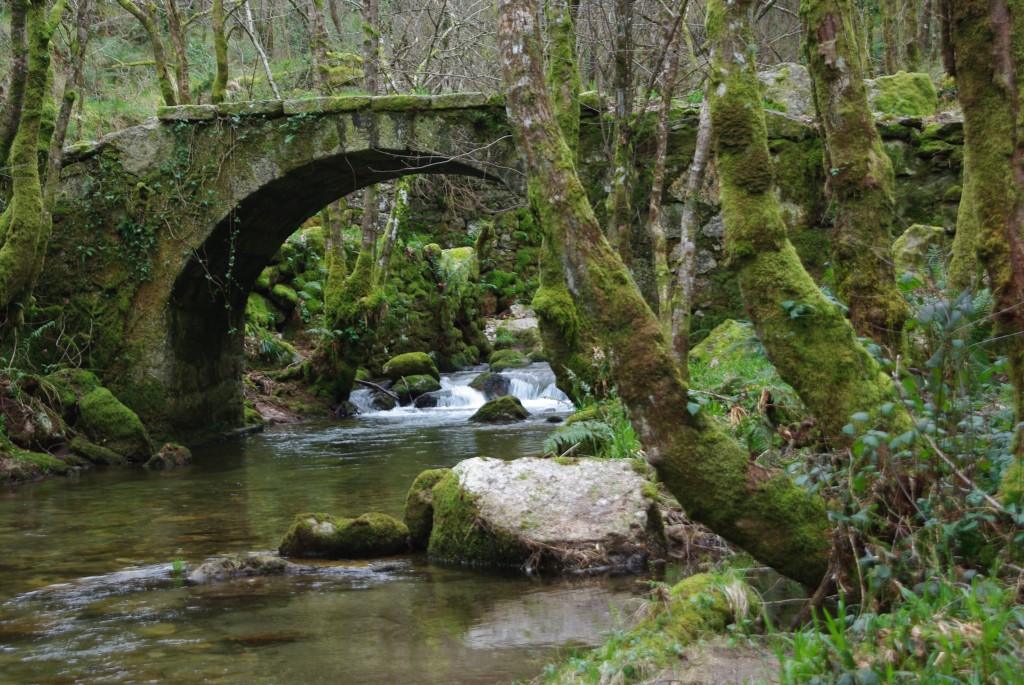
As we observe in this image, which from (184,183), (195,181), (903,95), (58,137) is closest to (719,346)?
(903,95)

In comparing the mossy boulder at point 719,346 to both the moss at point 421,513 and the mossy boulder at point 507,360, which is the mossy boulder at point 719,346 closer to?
the moss at point 421,513

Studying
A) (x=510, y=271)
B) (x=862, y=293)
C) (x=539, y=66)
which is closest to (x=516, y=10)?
(x=539, y=66)

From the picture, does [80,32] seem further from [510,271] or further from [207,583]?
[510,271]

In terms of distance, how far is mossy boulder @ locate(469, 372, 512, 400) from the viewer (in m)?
14.9

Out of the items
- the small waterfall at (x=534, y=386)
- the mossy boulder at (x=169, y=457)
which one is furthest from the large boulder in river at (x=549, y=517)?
the small waterfall at (x=534, y=386)

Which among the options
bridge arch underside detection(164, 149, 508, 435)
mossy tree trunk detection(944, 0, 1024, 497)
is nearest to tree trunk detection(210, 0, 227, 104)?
bridge arch underside detection(164, 149, 508, 435)

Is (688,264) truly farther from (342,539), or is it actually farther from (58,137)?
(58,137)

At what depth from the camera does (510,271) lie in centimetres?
2158

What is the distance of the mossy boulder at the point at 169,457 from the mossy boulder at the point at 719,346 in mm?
5462

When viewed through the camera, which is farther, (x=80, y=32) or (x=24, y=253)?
(x=80, y=32)

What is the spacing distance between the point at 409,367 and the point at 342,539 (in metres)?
10.2

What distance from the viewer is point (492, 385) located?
15047 millimetres

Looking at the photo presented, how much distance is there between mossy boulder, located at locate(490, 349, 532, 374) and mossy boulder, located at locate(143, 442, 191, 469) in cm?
723

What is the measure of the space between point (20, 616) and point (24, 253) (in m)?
5.68
